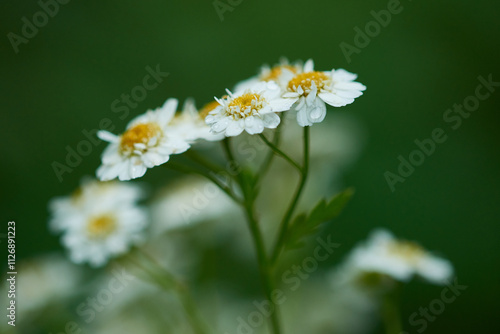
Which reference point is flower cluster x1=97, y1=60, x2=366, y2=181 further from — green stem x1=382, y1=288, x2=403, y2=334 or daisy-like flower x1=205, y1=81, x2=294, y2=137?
green stem x1=382, y1=288, x2=403, y2=334

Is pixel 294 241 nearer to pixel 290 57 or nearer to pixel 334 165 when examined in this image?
pixel 334 165

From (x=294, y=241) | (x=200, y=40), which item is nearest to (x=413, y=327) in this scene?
(x=294, y=241)

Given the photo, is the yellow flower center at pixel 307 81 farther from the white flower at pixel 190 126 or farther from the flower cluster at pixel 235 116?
the white flower at pixel 190 126

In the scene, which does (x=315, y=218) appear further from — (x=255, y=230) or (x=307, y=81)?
(x=307, y=81)

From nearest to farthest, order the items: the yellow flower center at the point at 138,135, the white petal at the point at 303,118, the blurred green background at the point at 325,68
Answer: the white petal at the point at 303,118
the yellow flower center at the point at 138,135
the blurred green background at the point at 325,68

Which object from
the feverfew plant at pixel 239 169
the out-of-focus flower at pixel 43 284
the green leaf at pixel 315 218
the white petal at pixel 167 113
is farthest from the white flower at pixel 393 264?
the out-of-focus flower at pixel 43 284

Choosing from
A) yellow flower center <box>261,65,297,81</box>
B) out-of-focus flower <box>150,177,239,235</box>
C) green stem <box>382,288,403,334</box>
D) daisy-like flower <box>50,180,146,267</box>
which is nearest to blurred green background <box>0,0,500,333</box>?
green stem <box>382,288,403,334</box>

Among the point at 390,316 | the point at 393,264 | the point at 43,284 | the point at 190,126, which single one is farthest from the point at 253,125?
the point at 43,284
